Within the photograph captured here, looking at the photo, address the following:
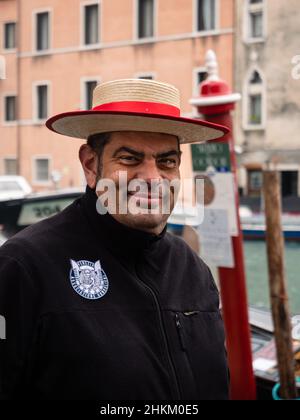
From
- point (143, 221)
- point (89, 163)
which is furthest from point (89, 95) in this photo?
point (143, 221)

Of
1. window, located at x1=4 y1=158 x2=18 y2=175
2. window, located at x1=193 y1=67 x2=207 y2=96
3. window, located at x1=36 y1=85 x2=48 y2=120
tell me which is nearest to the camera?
window, located at x1=36 y1=85 x2=48 y2=120

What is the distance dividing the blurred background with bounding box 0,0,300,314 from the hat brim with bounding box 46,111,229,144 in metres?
5.98

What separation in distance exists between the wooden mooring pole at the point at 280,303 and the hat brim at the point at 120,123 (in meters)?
1.12

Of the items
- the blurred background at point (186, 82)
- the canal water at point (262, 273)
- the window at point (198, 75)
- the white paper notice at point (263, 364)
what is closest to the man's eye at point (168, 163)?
the white paper notice at point (263, 364)

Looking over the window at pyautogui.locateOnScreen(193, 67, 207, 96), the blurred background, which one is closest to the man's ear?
the blurred background

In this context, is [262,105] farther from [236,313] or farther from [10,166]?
[236,313]

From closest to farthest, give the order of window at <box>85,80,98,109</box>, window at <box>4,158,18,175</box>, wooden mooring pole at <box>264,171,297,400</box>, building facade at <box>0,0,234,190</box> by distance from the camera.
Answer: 1. window at <box>85,80,98,109</box>
2. wooden mooring pole at <box>264,171,297,400</box>
3. building facade at <box>0,0,234,190</box>
4. window at <box>4,158,18,175</box>

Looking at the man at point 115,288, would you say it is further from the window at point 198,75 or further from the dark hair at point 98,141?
the window at point 198,75

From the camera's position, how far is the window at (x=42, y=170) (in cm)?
1192

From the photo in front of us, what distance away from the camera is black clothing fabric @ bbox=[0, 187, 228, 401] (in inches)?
33.4

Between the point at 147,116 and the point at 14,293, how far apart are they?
1.12ft

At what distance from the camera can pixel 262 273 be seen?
8.82 metres

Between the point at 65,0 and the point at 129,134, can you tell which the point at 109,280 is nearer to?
→ the point at 129,134

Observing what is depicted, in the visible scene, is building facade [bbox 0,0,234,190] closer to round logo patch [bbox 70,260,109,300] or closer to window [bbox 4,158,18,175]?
window [bbox 4,158,18,175]
